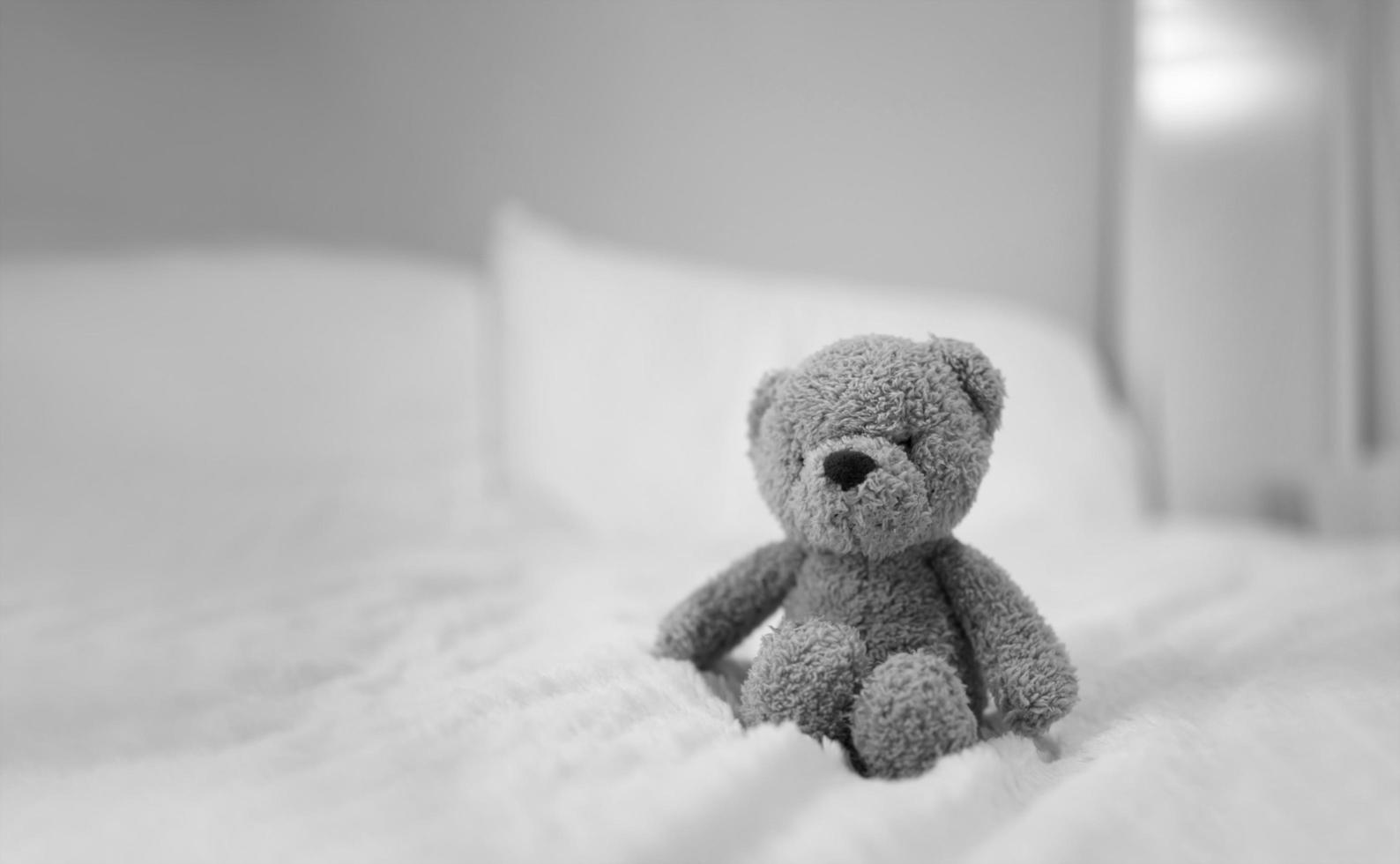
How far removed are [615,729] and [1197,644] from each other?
1.50 feet

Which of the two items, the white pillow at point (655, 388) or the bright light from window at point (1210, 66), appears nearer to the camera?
the white pillow at point (655, 388)

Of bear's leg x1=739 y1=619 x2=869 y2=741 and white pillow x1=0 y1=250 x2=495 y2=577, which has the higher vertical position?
white pillow x1=0 y1=250 x2=495 y2=577

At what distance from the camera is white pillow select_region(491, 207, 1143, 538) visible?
3.44ft

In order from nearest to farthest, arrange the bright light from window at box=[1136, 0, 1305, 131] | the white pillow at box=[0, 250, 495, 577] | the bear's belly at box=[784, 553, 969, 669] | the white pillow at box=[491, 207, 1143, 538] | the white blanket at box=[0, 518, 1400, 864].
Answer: the white blanket at box=[0, 518, 1400, 864] < the bear's belly at box=[784, 553, 969, 669] < the white pillow at box=[0, 250, 495, 577] < the white pillow at box=[491, 207, 1143, 538] < the bright light from window at box=[1136, 0, 1305, 131]

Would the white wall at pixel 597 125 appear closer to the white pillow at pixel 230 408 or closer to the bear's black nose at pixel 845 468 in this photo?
the white pillow at pixel 230 408

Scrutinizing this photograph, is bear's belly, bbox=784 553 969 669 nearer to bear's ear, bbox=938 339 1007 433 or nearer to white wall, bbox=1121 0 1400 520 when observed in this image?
bear's ear, bbox=938 339 1007 433

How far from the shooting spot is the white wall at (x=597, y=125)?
A: 1142mm

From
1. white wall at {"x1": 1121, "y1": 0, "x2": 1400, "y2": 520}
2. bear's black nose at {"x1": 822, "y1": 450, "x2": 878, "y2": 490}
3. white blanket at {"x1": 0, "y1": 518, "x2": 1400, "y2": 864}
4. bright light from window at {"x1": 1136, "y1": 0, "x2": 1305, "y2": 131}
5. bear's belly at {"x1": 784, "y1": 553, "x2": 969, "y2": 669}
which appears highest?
bright light from window at {"x1": 1136, "y1": 0, "x2": 1305, "y2": 131}

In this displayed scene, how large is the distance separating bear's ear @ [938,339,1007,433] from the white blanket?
0.17 metres

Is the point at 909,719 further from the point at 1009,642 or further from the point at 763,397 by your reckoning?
the point at 763,397

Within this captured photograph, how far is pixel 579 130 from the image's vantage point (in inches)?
60.3

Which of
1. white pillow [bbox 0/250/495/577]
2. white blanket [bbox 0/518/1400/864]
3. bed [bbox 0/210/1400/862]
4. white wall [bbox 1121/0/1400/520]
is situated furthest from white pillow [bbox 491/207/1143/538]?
white wall [bbox 1121/0/1400/520]

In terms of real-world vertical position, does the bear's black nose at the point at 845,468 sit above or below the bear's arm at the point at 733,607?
above

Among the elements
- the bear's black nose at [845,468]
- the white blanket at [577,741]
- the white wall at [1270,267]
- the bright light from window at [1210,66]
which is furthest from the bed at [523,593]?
the bright light from window at [1210,66]
